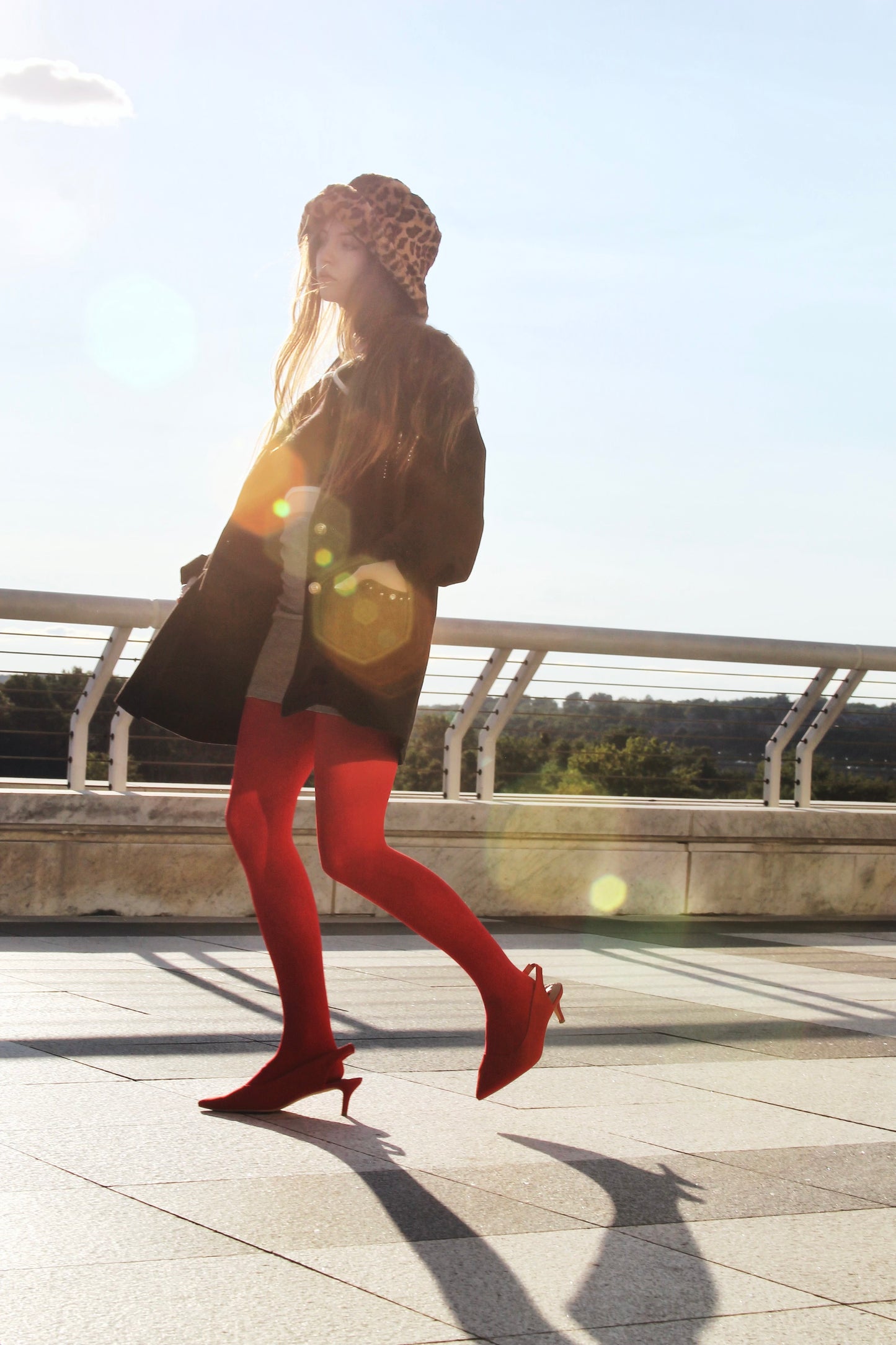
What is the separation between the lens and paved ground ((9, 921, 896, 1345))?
2088 millimetres

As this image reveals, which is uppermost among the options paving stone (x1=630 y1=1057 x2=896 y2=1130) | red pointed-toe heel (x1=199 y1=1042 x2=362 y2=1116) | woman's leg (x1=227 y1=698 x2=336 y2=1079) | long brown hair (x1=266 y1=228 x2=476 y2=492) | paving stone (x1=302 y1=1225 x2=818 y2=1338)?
long brown hair (x1=266 y1=228 x2=476 y2=492)

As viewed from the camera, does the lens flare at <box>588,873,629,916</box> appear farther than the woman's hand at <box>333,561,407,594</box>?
Yes

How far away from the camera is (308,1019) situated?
10.6 feet

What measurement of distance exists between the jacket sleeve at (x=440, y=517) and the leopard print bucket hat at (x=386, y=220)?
1.31ft

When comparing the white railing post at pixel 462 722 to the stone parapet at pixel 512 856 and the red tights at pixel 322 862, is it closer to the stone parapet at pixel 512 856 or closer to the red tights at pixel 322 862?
the stone parapet at pixel 512 856

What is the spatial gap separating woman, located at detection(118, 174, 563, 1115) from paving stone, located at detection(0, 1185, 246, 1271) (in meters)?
0.70

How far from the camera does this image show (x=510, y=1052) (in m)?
3.18

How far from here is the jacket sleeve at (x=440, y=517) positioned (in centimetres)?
313

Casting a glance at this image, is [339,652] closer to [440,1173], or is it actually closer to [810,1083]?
[440,1173]

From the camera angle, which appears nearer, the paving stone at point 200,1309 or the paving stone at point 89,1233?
the paving stone at point 200,1309

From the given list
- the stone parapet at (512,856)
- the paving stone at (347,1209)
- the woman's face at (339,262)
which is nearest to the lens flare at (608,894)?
the stone parapet at (512,856)

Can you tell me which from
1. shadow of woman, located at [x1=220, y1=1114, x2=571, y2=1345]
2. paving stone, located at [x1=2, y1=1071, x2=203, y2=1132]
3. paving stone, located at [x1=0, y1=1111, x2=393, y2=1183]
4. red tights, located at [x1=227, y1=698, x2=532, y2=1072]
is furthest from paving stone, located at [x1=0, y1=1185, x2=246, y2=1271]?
red tights, located at [x1=227, y1=698, x2=532, y2=1072]

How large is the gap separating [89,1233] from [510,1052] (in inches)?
41.9

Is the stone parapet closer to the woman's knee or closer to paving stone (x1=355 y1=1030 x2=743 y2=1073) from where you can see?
paving stone (x1=355 y1=1030 x2=743 y2=1073)
